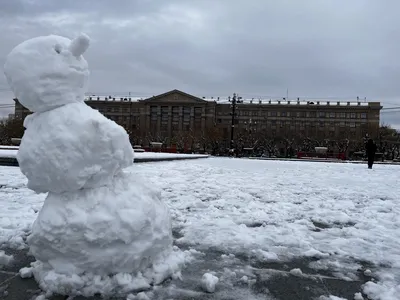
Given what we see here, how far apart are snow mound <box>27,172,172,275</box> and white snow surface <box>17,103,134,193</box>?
5.9 inches

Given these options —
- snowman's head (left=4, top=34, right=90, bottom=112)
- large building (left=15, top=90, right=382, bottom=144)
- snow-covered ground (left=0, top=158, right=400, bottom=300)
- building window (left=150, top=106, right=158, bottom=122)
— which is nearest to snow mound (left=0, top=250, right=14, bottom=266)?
snow-covered ground (left=0, top=158, right=400, bottom=300)

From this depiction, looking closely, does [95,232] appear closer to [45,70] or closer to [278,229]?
[45,70]

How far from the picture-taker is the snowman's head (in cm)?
297

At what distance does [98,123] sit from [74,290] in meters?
1.42

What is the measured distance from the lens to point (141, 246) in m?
3.12

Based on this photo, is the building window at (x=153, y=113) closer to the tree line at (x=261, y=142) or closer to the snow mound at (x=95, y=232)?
the tree line at (x=261, y=142)

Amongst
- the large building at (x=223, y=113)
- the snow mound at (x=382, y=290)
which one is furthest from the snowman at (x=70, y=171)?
the large building at (x=223, y=113)

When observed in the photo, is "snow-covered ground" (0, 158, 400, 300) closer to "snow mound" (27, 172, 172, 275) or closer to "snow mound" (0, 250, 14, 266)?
"snow mound" (0, 250, 14, 266)

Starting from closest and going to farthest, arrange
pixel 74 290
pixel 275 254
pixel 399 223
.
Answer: pixel 74 290
pixel 275 254
pixel 399 223

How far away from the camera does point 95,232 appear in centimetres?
293

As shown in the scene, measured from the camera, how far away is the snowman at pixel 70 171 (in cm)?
292

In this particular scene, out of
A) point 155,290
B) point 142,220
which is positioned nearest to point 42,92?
point 142,220

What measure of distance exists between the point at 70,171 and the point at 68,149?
19 centimetres

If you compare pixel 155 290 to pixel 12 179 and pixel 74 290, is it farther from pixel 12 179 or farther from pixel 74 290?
pixel 12 179
